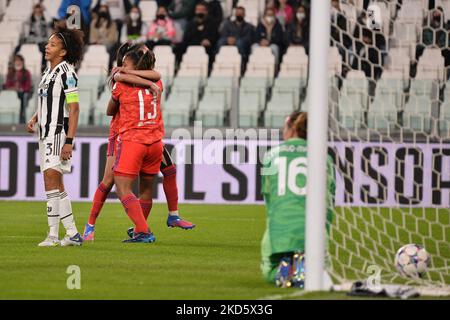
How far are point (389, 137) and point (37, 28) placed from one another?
8.72m

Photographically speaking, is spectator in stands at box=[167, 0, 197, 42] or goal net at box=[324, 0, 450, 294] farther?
spectator in stands at box=[167, 0, 197, 42]

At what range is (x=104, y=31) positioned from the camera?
64.9 feet

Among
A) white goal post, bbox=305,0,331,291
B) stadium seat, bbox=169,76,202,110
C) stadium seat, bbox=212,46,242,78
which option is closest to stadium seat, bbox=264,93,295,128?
stadium seat, bbox=212,46,242,78

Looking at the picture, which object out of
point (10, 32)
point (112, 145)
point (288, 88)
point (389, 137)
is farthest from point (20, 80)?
point (112, 145)

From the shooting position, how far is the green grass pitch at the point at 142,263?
707 cm

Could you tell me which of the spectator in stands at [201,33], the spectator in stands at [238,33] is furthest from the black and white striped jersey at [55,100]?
the spectator in stands at [201,33]

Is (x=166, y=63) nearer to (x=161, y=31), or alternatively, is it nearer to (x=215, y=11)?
(x=161, y=31)

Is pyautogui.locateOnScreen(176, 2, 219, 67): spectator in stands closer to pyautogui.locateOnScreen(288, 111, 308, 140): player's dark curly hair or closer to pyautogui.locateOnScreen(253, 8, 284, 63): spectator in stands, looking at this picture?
pyautogui.locateOnScreen(253, 8, 284, 63): spectator in stands

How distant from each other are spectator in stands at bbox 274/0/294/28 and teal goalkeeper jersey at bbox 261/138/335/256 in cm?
1184

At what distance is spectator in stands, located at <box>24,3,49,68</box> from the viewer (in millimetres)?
19734

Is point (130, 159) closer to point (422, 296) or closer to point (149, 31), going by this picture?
point (422, 296)

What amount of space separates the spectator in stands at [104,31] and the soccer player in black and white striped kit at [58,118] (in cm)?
953

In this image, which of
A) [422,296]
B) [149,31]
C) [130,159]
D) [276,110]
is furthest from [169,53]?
[422,296]

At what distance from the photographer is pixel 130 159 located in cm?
1007
